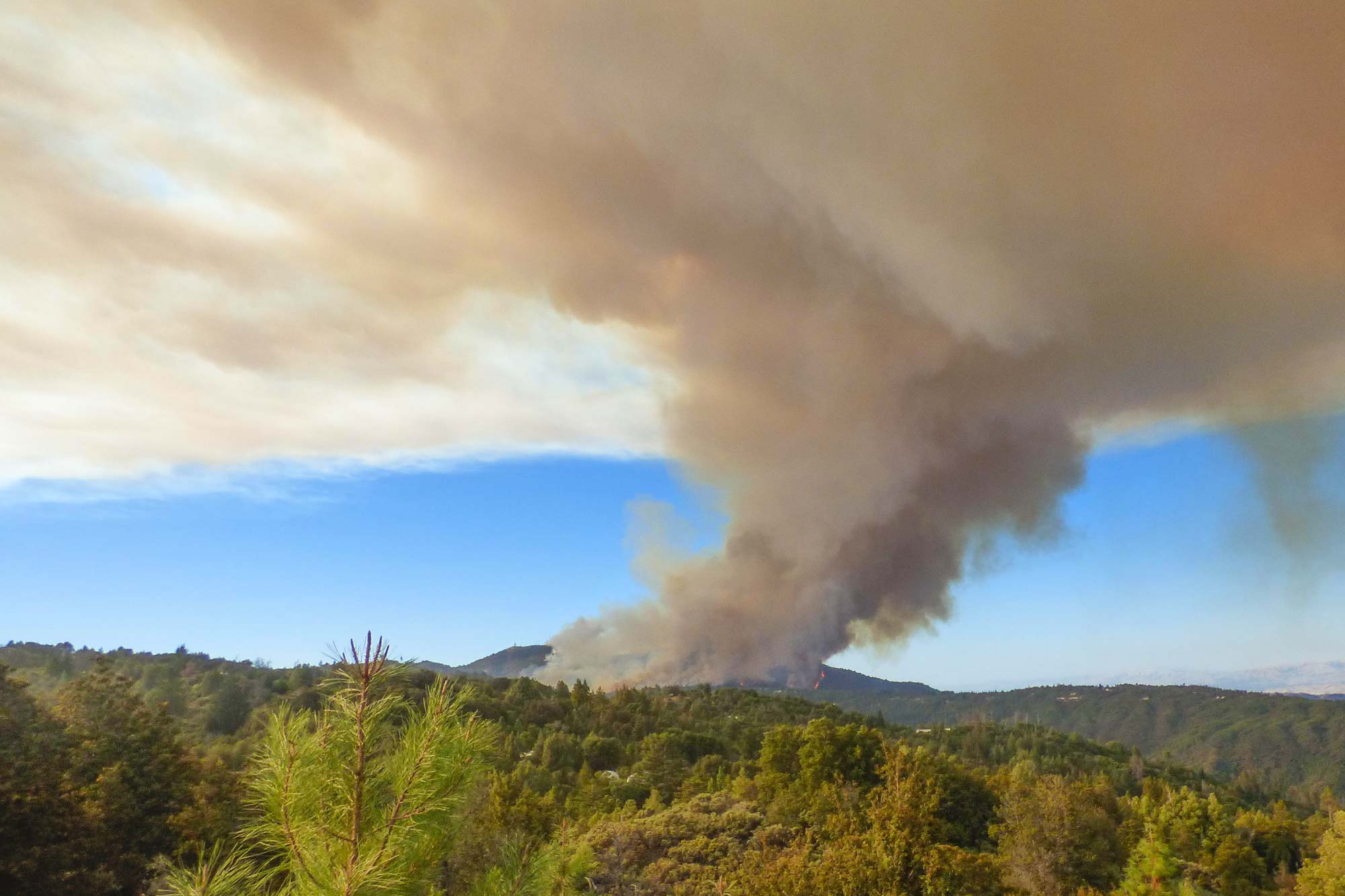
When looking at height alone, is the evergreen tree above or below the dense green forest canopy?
below

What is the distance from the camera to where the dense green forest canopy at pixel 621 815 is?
6430mm

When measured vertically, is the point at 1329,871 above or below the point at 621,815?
below

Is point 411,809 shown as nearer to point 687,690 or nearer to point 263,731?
point 263,731

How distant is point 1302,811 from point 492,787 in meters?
143

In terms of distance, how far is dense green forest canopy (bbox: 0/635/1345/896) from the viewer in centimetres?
643

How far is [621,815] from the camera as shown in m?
43.2

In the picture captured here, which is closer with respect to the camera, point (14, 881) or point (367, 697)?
point (367, 697)

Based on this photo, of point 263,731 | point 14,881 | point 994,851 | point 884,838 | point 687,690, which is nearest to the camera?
point 263,731

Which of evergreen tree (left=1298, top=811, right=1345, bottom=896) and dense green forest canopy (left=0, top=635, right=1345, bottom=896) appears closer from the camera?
dense green forest canopy (left=0, top=635, right=1345, bottom=896)

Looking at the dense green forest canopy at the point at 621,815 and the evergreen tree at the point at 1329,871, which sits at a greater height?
the dense green forest canopy at the point at 621,815

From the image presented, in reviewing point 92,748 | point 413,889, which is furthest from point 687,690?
point 413,889

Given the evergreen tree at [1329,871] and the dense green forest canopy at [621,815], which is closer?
the dense green forest canopy at [621,815]

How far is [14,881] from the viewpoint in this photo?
19.2 metres

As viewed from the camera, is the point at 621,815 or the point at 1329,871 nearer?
the point at 1329,871
